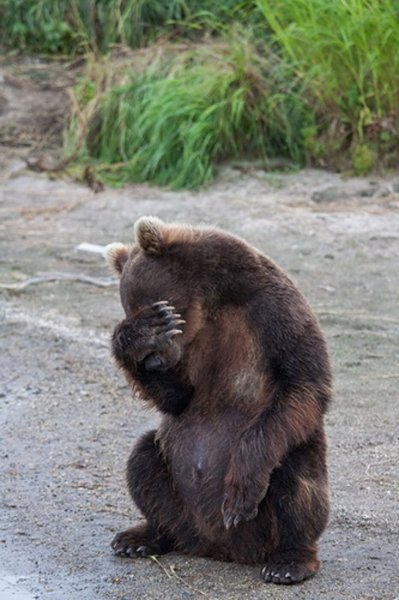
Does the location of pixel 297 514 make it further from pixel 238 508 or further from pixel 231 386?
pixel 231 386

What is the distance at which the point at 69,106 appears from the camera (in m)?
13.4

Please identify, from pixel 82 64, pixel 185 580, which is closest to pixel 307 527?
pixel 185 580

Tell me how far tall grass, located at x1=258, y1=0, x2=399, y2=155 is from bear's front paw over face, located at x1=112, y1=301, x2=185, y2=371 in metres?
6.69

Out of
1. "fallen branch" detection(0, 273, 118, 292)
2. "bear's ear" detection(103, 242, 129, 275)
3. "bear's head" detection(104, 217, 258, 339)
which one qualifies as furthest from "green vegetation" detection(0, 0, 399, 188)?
"bear's head" detection(104, 217, 258, 339)

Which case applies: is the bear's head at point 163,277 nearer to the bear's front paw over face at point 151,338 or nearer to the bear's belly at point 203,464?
the bear's front paw over face at point 151,338

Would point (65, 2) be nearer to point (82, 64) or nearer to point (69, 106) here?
point (82, 64)

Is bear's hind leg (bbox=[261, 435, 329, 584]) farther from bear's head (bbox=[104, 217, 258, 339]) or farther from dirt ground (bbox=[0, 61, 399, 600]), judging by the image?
bear's head (bbox=[104, 217, 258, 339])

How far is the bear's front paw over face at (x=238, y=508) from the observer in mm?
4840

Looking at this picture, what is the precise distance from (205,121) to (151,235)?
7.01 meters

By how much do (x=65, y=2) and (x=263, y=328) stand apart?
10350mm

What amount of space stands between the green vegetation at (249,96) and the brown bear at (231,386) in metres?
6.55

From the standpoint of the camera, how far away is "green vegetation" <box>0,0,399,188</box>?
448 inches

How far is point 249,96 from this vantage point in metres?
11.9

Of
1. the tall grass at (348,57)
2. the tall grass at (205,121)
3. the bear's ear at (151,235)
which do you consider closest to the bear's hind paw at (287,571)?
the bear's ear at (151,235)
